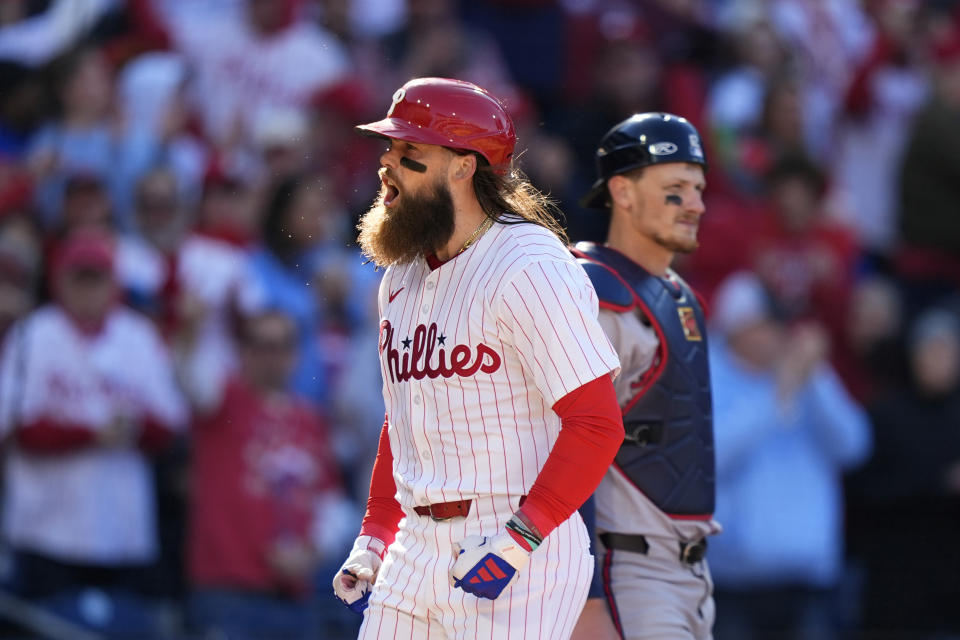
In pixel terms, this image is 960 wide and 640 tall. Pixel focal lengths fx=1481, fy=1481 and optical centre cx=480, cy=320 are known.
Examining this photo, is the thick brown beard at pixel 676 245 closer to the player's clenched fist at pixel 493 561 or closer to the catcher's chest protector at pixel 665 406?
the catcher's chest protector at pixel 665 406

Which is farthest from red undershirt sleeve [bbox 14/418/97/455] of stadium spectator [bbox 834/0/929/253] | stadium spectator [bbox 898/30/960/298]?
stadium spectator [bbox 834/0/929/253]

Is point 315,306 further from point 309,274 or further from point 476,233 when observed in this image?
point 476,233

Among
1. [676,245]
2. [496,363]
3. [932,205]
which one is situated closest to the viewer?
[496,363]

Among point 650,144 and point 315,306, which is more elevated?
point 650,144

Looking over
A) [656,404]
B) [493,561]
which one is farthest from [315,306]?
[493,561]

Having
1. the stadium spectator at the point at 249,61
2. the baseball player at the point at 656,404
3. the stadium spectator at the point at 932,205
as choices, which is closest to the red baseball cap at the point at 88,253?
the stadium spectator at the point at 249,61

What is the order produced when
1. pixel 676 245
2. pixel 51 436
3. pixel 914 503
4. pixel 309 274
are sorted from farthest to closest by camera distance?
pixel 914 503 → pixel 309 274 → pixel 51 436 → pixel 676 245

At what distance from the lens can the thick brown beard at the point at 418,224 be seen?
371 cm

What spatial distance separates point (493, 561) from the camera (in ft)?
10.9

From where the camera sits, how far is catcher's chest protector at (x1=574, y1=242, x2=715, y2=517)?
420 cm

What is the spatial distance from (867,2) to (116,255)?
6.74m

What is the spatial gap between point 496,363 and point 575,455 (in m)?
0.32

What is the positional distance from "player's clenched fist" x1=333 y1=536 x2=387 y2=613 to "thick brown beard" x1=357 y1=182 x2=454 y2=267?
30.5 inches

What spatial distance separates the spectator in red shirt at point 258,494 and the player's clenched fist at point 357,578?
336 cm
